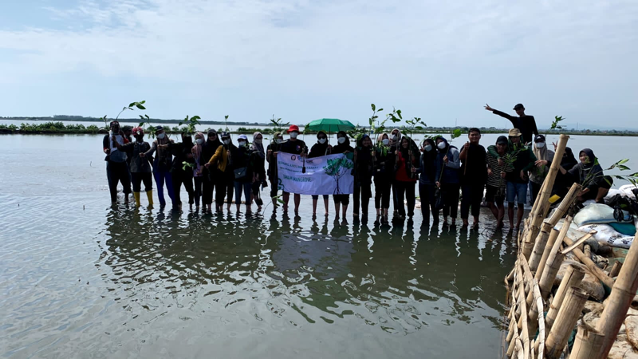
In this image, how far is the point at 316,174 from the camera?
10469 mm

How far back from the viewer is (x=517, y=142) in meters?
9.14

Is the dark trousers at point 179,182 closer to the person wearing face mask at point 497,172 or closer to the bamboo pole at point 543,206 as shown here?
the person wearing face mask at point 497,172

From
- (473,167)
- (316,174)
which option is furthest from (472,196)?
(316,174)

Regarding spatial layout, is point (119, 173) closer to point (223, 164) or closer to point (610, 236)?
point (223, 164)

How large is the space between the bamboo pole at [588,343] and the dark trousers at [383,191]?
657 centimetres

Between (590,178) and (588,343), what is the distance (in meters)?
→ 5.90

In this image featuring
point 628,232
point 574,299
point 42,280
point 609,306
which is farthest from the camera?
point 628,232

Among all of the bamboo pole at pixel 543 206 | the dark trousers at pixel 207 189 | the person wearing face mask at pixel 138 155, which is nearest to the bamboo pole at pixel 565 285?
the bamboo pole at pixel 543 206

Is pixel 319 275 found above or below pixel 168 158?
below

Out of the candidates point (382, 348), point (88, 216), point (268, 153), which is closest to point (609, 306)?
point (382, 348)

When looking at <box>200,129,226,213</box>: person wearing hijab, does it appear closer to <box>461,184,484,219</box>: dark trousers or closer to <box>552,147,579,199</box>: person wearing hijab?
<box>461,184,484,219</box>: dark trousers

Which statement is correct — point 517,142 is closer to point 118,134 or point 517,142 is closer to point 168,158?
point 168,158

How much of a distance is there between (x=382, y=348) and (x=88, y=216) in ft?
29.0

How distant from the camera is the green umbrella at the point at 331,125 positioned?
35.4ft
